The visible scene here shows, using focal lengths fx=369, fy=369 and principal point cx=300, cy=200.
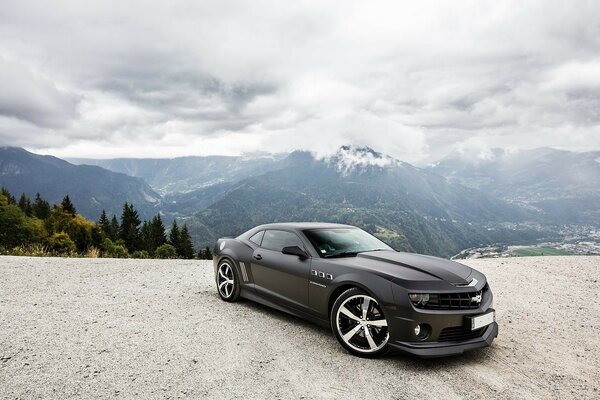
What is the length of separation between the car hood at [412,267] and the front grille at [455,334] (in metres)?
0.52

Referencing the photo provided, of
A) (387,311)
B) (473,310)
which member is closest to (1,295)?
(387,311)

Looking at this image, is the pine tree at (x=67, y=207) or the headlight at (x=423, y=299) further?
the pine tree at (x=67, y=207)

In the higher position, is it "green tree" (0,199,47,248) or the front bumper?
the front bumper

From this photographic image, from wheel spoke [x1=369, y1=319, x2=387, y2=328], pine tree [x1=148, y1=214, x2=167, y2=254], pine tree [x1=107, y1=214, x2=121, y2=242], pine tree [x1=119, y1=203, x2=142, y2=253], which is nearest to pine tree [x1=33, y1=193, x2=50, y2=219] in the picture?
pine tree [x1=107, y1=214, x2=121, y2=242]

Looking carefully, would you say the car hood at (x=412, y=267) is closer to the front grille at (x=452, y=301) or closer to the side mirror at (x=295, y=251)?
the front grille at (x=452, y=301)

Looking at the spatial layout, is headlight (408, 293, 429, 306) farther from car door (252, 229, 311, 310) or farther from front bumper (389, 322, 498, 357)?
car door (252, 229, 311, 310)

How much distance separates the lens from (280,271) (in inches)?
221

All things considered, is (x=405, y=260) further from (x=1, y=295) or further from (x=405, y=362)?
(x=1, y=295)

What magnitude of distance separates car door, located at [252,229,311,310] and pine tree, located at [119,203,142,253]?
59522mm

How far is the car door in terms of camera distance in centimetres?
528

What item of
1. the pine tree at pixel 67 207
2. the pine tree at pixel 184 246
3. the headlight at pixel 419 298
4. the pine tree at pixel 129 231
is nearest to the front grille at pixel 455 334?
the headlight at pixel 419 298

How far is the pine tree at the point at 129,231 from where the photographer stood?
60125 mm

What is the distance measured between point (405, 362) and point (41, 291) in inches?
280

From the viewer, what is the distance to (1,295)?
279 inches
